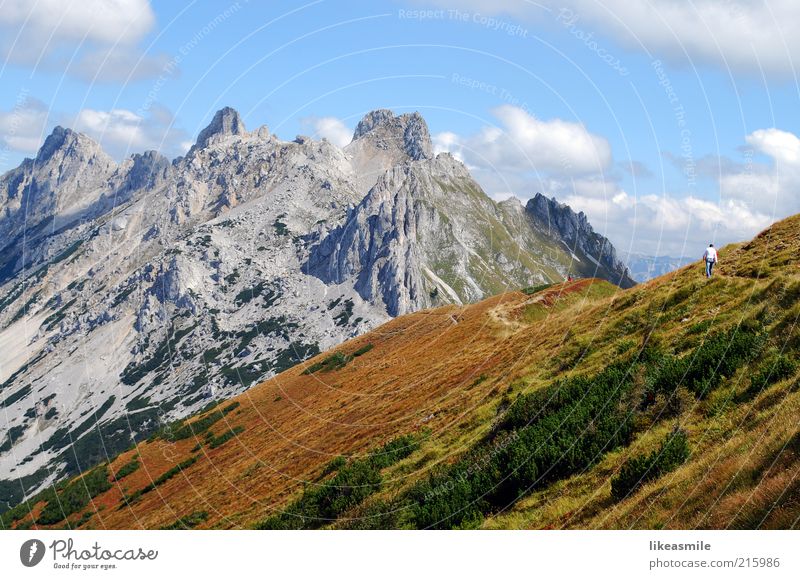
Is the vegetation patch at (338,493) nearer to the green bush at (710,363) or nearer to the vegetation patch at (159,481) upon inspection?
the green bush at (710,363)

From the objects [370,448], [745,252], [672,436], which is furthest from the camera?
[745,252]

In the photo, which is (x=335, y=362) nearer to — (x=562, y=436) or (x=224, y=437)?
(x=224, y=437)

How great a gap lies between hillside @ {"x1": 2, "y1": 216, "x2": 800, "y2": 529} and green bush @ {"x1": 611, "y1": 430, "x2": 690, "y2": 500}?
0.14 feet

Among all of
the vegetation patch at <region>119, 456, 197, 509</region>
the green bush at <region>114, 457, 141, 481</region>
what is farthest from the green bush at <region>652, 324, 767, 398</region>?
the green bush at <region>114, 457, 141, 481</region>

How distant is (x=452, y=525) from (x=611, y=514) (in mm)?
5163

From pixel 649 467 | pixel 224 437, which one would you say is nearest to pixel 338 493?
pixel 649 467

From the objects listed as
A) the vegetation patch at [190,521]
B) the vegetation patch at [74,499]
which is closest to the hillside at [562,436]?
the vegetation patch at [190,521]

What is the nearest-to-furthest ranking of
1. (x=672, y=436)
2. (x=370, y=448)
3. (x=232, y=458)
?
1. (x=672, y=436)
2. (x=370, y=448)
3. (x=232, y=458)

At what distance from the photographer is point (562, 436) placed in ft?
66.0

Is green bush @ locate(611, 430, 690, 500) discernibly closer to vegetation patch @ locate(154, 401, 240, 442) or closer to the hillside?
the hillside

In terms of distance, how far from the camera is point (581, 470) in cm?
1847

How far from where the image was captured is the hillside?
15250mm
